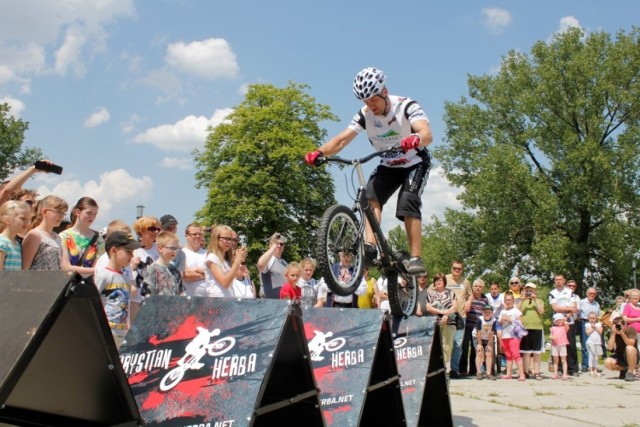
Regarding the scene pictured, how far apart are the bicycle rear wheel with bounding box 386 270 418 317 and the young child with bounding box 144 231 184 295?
6.96 ft

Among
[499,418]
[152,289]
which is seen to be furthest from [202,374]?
[499,418]

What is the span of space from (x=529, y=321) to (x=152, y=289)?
9182 millimetres

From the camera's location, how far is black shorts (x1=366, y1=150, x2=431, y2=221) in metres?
6.20

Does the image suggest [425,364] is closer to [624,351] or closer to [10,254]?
[10,254]

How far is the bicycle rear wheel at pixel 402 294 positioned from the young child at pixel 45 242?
3116 millimetres

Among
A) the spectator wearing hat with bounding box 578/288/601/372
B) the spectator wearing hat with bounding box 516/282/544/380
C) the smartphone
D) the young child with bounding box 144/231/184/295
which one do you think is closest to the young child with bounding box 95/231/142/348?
the young child with bounding box 144/231/184/295

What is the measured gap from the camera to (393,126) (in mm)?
6082

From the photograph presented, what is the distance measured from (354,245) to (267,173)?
1168 inches

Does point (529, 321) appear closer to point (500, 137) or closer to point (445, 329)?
point (445, 329)

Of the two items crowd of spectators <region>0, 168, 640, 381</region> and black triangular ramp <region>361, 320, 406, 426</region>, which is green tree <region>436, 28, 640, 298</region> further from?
black triangular ramp <region>361, 320, 406, 426</region>

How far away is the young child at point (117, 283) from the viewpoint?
17.0ft

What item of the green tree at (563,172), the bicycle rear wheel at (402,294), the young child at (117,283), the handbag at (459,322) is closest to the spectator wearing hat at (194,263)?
the young child at (117,283)

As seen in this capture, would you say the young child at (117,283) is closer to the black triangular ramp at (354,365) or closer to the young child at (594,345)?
the black triangular ramp at (354,365)

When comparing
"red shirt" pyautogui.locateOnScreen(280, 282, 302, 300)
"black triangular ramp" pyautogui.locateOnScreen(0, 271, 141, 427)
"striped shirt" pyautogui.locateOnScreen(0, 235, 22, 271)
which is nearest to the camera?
"black triangular ramp" pyautogui.locateOnScreen(0, 271, 141, 427)
